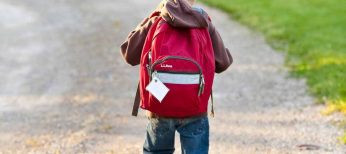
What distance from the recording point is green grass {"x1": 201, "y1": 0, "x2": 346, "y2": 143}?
7648mm

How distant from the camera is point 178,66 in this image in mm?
3645

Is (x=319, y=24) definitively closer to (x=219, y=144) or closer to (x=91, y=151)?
(x=219, y=144)

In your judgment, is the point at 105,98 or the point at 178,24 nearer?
the point at 178,24

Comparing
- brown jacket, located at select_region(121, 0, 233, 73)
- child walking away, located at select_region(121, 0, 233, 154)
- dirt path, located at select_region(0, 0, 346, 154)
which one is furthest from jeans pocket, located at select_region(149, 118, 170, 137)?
dirt path, located at select_region(0, 0, 346, 154)

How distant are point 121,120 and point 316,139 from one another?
6.34 ft

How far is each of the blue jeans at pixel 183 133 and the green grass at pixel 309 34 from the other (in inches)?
85.9

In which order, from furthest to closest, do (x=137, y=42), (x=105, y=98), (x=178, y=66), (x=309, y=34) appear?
(x=309, y=34), (x=105, y=98), (x=137, y=42), (x=178, y=66)

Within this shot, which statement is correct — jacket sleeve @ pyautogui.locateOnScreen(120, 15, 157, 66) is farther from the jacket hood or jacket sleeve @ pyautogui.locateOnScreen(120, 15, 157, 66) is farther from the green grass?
the green grass

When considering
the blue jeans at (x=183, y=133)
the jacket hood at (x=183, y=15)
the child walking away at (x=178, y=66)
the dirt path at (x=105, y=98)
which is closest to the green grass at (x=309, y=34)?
the dirt path at (x=105, y=98)

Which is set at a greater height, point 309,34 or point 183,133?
point 183,133

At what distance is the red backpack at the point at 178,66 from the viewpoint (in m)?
3.66

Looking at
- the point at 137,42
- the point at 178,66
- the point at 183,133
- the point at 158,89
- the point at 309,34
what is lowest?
the point at 309,34

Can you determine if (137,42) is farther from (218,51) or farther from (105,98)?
(105,98)

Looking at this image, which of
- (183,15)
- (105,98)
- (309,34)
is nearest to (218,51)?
(183,15)
